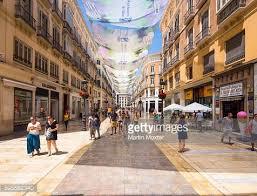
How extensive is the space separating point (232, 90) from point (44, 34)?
54.4 feet

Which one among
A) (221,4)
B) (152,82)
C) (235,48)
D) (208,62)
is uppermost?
(221,4)

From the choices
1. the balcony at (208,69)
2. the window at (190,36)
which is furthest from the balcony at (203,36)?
the window at (190,36)

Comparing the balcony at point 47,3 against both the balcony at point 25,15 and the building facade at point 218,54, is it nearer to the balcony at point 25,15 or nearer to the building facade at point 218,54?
the balcony at point 25,15

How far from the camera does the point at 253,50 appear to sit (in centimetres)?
1800

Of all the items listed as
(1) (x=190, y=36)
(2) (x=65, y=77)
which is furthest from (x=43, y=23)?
(1) (x=190, y=36)

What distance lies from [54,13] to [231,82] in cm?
1913

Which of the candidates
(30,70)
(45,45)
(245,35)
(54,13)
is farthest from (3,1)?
(245,35)

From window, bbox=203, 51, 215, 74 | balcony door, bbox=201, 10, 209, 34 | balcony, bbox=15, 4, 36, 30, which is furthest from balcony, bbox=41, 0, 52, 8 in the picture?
window, bbox=203, 51, 215, 74

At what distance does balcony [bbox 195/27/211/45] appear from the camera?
83.6 ft

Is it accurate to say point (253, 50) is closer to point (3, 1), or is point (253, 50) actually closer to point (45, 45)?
point (3, 1)

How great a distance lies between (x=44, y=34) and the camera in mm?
28297

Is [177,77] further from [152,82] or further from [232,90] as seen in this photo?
[152,82]

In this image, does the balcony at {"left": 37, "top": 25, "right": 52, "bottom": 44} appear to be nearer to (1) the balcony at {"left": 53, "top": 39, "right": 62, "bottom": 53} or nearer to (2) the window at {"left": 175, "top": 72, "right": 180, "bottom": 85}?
(1) the balcony at {"left": 53, "top": 39, "right": 62, "bottom": 53}

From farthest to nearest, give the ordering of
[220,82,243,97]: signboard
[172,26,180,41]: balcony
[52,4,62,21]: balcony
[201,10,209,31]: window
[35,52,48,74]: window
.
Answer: [172,26,180,41]: balcony, [52,4,62,21]: balcony, [35,52,48,74]: window, [201,10,209,31]: window, [220,82,243,97]: signboard
